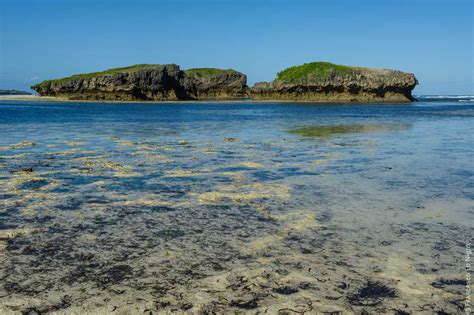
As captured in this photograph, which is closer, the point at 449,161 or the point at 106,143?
the point at 449,161

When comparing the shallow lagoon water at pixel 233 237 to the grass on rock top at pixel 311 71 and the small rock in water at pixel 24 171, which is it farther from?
the grass on rock top at pixel 311 71

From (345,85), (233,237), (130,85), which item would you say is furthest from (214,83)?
(233,237)

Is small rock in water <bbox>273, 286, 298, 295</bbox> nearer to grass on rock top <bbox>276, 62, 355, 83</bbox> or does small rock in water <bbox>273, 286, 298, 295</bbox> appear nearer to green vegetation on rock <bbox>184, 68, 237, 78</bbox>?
grass on rock top <bbox>276, 62, 355, 83</bbox>

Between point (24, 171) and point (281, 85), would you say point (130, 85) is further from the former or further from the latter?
point (24, 171)

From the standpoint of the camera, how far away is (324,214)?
8.62m

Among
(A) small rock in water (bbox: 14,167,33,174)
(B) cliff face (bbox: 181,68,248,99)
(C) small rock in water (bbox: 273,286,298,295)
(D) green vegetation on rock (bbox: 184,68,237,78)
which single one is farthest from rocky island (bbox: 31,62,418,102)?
(C) small rock in water (bbox: 273,286,298,295)

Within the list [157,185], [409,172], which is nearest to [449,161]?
[409,172]

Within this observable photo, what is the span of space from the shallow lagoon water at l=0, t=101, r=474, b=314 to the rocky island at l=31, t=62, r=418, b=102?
109m

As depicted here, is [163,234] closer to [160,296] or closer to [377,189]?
[160,296]

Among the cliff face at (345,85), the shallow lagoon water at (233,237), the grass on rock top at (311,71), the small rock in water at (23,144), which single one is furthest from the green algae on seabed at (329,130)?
the grass on rock top at (311,71)

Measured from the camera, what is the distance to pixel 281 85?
133 m

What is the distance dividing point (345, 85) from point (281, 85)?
19500 millimetres

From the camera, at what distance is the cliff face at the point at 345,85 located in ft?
407

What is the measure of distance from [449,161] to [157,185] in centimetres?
1075
